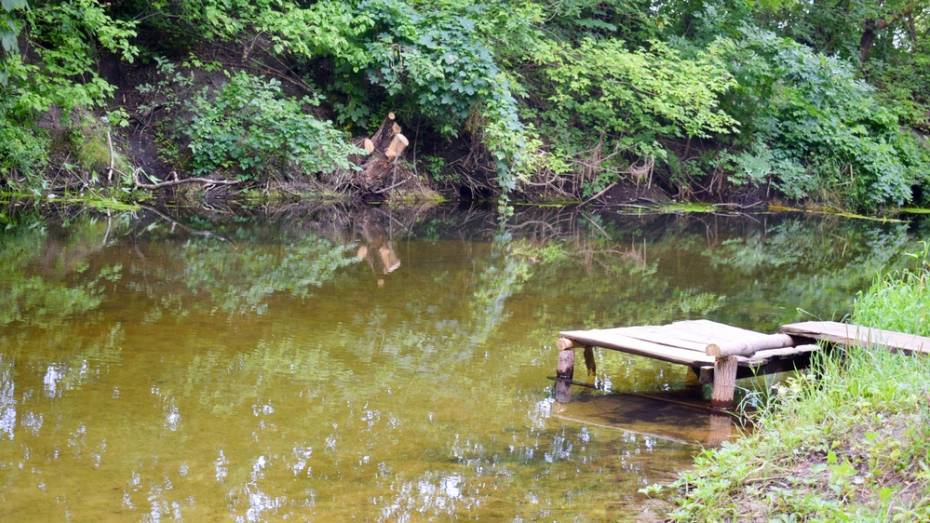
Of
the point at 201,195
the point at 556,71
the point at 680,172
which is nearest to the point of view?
the point at 201,195

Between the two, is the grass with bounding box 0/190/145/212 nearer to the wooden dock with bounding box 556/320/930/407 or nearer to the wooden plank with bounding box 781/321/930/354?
the wooden dock with bounding box 556/320/930/407

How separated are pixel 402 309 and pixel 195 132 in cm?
856

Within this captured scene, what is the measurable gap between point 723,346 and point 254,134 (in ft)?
36.3

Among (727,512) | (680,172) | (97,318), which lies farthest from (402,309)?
(680,172)

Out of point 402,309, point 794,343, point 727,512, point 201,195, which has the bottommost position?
point 201,195

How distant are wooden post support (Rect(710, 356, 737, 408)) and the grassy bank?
0.86 metres

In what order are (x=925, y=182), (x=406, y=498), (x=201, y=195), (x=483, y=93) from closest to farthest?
(x=406, y=498) → (x=201, y=195) → (x=483, y=93) → (x=925, y=182)

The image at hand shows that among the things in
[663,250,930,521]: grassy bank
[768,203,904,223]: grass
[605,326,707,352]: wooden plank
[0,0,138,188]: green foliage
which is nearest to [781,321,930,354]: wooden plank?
[663,250,930,521]: grassy bank

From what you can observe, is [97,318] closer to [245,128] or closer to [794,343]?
[794,343]

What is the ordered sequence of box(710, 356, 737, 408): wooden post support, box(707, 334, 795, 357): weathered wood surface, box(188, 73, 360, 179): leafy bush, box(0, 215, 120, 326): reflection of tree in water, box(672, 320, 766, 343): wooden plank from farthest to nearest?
box(188, 73, 360, 179): leafy bush < box(0, 215, 120, 326): reflection of tree in water < box(672, 320, 766, 343): wooden plank < box(710, 356, 737, 408): wooden post support < box(707, 334, 795, 357): weathered wood surface

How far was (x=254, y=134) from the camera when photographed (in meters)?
15.3

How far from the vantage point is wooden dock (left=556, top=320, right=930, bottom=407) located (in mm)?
5676

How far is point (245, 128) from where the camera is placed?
1580cm

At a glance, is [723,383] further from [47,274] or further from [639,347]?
[47,274]
